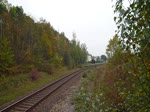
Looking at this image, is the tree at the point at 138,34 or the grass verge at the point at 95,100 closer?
the tree at the point at 138,34

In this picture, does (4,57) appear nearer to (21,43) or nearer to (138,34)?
(21,43)

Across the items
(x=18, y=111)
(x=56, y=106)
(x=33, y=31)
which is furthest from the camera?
(x=33, y=31)

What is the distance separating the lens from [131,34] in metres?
1.99

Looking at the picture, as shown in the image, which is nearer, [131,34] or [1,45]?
[131,34]

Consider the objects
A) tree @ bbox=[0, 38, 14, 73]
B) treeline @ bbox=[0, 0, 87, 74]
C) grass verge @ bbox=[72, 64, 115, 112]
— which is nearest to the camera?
grass verge @ bbox=[72, 64, 115, 112]

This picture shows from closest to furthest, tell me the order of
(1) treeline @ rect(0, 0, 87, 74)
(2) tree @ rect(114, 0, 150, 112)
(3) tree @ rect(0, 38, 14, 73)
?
(2) tree @ rect(114, 0, 150, 112), (3) tree @ rect(0, 38, 14, 73), (1) treeline @ rect(0, 0, 87, 74)

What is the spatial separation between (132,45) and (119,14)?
385 millimetres

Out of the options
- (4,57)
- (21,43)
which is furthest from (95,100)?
(21,43)

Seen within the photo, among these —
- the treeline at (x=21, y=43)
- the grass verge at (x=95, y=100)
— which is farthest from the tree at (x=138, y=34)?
the treeline at (x=21, y=43)

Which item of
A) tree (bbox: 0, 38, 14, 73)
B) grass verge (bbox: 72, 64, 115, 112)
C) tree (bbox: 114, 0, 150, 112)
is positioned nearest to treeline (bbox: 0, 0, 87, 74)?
tree (bbox: 0, 38, 14, 73)

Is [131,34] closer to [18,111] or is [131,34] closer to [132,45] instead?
[132,45]

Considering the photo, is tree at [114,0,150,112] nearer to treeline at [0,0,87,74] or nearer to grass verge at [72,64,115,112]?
grass verge at [72,64,115,112]

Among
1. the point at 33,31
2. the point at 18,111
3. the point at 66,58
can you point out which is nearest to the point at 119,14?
the point at 18,111

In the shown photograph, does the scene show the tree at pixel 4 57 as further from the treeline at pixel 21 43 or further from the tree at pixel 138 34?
the tree at pixel 138 34
